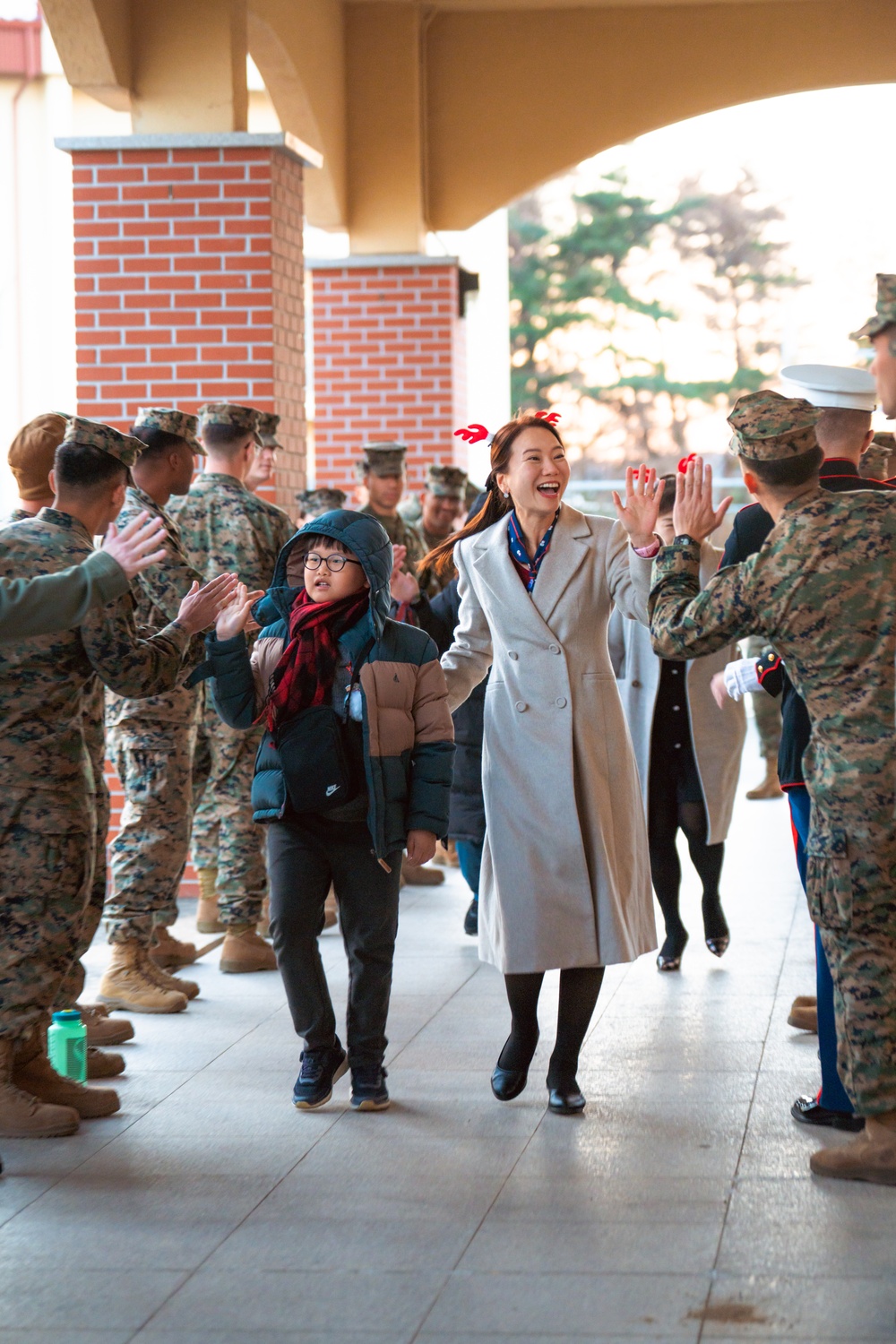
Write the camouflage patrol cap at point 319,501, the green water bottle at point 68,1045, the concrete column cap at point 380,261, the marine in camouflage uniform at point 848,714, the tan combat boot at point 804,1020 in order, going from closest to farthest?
the marine in camouflage uniform at point 848,714 < the green water bottle at point 68,1045 < the tan combat boot at point 804,1020 < the camouflage patrol cap at point 319,501 < the concrete column cap at point 380,261

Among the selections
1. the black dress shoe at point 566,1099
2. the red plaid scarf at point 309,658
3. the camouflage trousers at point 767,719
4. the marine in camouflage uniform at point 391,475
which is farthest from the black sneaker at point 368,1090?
the camouflage trousers at point 767,719

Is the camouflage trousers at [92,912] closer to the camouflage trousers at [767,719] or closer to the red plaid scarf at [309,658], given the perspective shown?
the red plaid scarf at [309,658]

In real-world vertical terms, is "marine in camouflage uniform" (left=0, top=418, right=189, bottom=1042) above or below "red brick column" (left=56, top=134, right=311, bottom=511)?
below

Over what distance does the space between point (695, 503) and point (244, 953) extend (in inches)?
120

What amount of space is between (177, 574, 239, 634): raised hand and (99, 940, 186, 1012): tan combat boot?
1.66m

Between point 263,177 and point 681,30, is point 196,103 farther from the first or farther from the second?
point 681,30

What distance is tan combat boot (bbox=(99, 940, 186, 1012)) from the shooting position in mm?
5547

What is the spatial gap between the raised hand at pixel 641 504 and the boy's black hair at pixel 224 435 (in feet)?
8.49

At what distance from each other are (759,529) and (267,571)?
7.85 ft

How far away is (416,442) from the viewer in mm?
10773

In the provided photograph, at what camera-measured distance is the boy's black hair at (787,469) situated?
12.6 feet

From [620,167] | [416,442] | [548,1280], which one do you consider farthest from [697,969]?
[620,167]

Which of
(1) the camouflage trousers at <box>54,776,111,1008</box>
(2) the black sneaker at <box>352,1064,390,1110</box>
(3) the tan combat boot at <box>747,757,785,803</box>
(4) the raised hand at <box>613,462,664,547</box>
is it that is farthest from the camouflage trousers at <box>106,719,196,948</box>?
(3) the tan combat boot at <box>747,757,785,803</box>

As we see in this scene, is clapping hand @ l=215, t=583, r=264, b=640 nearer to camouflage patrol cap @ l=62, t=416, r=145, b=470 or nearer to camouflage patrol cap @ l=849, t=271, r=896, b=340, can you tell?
camouflage patrol cap @ l=62, t=416, r=145, b=470
